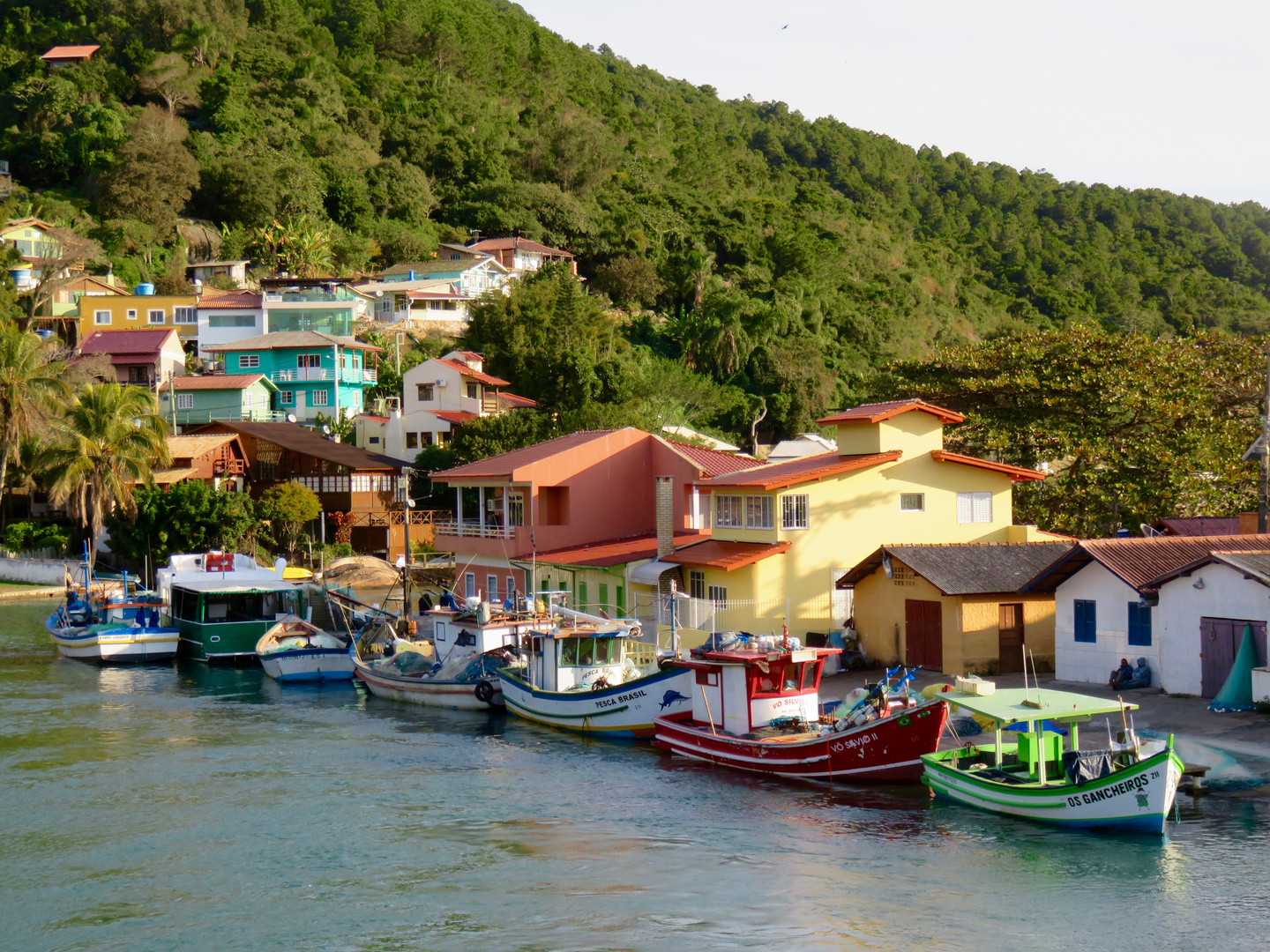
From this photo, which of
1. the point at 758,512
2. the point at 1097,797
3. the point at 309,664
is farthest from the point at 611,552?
the point at 1097,797

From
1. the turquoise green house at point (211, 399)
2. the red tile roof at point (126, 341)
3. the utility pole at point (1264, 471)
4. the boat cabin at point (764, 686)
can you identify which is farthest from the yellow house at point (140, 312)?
the utility pole at point (1264, 471)

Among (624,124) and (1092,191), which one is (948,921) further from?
(1092,191)

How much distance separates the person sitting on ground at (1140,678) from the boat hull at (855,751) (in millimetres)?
6405

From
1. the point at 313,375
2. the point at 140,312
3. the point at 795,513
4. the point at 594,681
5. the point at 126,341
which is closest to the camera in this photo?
the point at 594,681

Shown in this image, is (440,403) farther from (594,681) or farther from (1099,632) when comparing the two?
(1099,632)

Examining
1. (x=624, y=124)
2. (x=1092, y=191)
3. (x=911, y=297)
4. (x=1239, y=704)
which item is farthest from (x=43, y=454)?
(x=1092, y=191)

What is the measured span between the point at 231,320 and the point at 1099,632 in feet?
250

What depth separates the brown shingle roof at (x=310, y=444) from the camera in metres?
70.0

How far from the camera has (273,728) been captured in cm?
3300

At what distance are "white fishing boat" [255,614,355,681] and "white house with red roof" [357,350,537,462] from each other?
32.3m

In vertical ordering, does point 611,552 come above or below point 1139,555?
above

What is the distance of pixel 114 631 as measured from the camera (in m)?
46.4

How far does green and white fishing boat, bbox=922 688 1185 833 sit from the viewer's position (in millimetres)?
19781

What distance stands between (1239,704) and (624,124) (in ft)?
459
